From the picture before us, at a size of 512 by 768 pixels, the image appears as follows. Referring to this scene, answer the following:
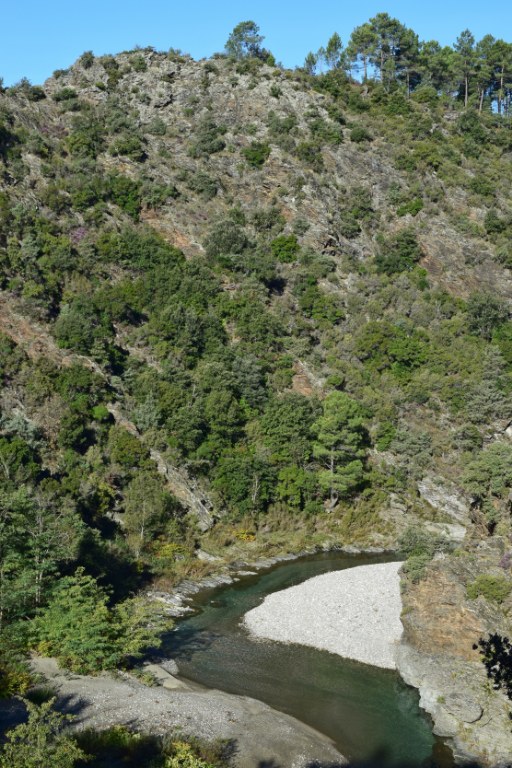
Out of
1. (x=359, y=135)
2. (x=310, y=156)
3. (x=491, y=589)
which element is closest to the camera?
(x=491, y=589)

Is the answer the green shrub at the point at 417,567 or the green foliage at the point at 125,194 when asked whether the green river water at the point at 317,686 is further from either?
the green foliage at the point at 125,194

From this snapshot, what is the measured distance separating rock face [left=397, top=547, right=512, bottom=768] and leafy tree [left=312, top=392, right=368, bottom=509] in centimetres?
2348

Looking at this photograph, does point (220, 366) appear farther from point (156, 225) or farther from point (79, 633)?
point (79, 633)

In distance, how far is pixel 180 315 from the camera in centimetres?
6688

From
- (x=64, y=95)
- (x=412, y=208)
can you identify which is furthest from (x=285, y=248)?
(x=64, y=95)

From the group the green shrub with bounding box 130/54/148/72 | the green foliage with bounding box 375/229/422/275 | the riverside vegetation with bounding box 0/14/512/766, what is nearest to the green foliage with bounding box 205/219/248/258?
the riverside vegetation with bounding box 0/14/512/766

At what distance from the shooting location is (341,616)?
36344 mm

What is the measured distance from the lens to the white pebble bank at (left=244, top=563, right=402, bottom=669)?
107ft

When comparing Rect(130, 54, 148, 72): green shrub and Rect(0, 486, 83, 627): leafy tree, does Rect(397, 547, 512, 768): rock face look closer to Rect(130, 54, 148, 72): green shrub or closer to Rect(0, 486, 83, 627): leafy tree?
Rect(0, 486, 83, 627): leafy tree

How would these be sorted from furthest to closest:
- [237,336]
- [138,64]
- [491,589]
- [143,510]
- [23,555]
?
[138,64] → [237,336] → [143,510] → [491,589] → [23,555]

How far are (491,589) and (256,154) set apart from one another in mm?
76607

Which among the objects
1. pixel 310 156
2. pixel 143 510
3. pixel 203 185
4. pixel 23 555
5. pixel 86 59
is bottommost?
pixel 143 510

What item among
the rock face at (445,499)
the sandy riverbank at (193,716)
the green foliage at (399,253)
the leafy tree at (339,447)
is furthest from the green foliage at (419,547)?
the green foliage at (399,253)

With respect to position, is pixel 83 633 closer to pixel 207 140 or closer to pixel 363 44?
pixel 207 140
